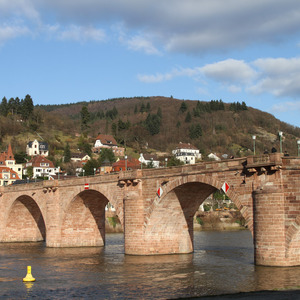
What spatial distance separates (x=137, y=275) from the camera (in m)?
28.6

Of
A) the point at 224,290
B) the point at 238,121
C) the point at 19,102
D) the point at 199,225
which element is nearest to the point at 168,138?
the point at 238,121

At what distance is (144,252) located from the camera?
36.2m

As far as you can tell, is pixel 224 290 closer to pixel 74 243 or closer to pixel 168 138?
pixel 74 243

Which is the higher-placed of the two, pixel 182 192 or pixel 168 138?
pixel 168 138

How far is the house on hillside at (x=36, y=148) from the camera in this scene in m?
136

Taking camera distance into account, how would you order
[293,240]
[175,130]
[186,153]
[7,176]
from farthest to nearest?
[175,130] < [186,153] < [7,176] < [293,240]

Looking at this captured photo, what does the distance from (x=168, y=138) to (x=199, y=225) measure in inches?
3908

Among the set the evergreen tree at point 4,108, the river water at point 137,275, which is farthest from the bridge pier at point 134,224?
the evergreen tree at point 4,108

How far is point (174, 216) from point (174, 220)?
368 millimetres

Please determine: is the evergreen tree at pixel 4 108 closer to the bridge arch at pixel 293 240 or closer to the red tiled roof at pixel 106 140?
the red tiled roof at pixel 106 140

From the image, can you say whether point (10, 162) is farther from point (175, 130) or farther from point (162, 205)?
point (162, 205)

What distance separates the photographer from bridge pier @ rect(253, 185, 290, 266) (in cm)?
2695

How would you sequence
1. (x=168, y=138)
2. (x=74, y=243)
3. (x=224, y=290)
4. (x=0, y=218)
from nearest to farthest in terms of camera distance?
(x=224, y=290) → (x=74, y=243) → (x=0, y=218) → (x=168, y=138)

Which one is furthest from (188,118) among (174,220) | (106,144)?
(174,220)
